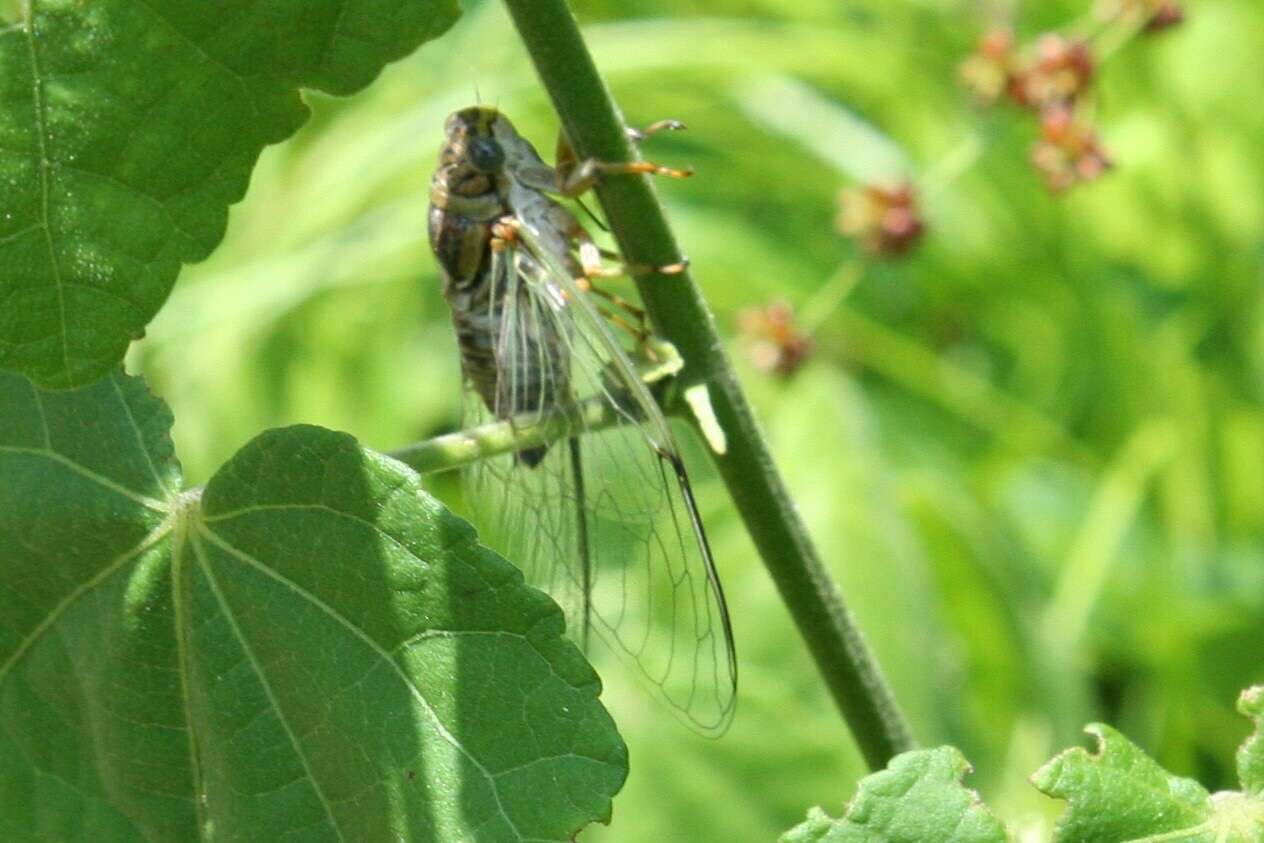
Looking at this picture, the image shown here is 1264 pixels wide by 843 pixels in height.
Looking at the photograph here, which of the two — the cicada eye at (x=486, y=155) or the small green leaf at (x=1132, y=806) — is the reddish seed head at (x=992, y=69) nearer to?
the cicada eye at (x=486, y=155)

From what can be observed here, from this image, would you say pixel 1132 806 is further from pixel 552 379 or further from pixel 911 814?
pixel 552 379

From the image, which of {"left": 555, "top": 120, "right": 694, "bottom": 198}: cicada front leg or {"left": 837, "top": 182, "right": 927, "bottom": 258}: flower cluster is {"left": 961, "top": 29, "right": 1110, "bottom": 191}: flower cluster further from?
{"left": 555, "top": 120, "right": 694, "bottom": 198}: cicada front leg

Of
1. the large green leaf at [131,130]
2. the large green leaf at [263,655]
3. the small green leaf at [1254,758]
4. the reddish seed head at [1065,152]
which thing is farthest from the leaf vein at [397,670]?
the reddish seed head at [1065,152]

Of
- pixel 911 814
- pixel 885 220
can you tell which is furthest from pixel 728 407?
pixel 885 220

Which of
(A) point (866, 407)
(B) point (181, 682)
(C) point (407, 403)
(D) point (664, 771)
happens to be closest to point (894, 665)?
(D) point (664, 771)

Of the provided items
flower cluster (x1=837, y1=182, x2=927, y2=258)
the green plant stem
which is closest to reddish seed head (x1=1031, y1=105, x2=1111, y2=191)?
flower cluster (x1=837, y1=182, x2=927, y2=258)
